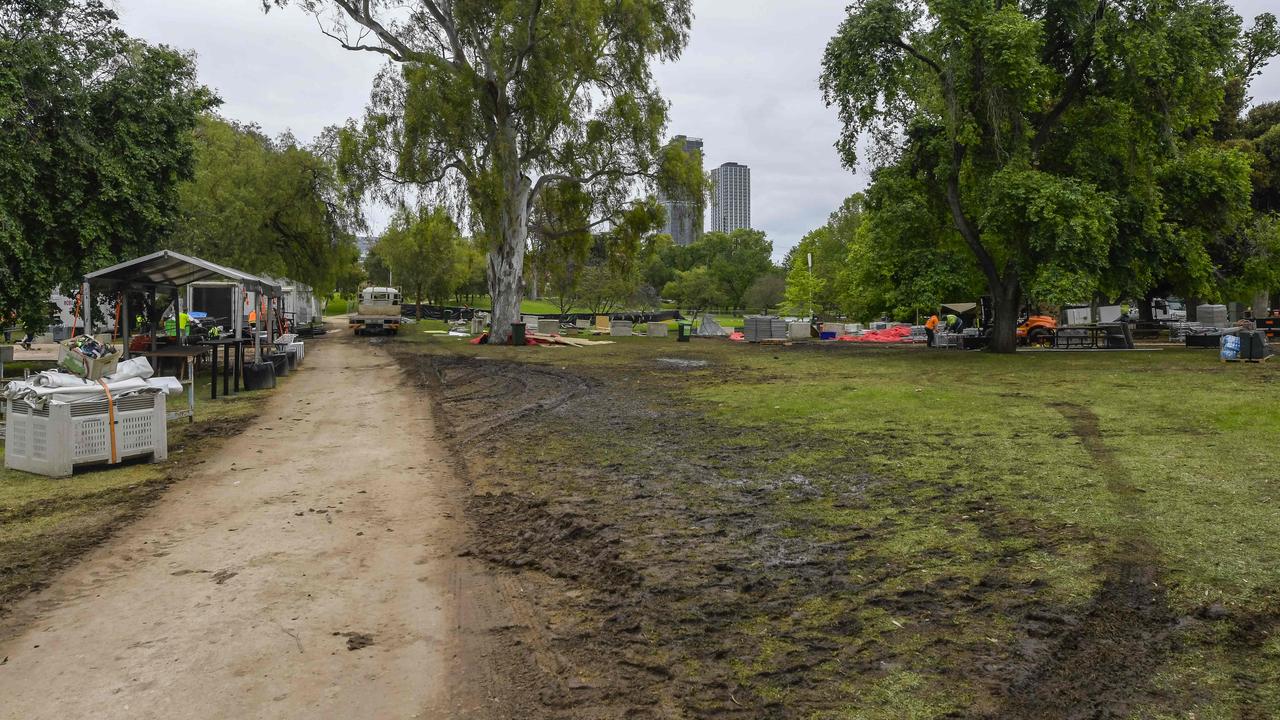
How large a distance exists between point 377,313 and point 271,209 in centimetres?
895

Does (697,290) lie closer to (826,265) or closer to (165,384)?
(826,265)

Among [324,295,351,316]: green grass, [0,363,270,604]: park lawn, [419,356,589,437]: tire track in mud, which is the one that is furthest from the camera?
[324,295,351,316]: green grass

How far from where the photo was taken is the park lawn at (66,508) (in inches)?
203

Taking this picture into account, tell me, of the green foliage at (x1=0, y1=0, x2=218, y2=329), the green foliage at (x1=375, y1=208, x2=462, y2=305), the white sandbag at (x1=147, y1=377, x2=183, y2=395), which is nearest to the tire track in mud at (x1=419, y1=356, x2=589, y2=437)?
the white sandbag at (x1=147, y1=377, x2=183, y2=395)

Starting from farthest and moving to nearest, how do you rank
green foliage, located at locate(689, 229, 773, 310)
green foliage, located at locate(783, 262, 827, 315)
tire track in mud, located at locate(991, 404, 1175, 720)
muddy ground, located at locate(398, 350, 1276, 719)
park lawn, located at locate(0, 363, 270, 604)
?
green foliage, located at locate(689, 229, 773, 310) < green foliage, located at locate(783, 262, 827, 315) < park lawn, located at locate(0, 363, 270, 604) < muddy ground, located at locate(398, 350, 1276, 719) < tire track in mud, located at locate(991, 404, 1175, 720)

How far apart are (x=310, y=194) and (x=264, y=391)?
2173 centimetres

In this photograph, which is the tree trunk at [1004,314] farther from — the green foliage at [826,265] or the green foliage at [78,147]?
the green foliage at [826,265]

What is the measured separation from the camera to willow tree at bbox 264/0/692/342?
28.1 m

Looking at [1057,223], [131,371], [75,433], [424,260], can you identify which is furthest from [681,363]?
[424,260]

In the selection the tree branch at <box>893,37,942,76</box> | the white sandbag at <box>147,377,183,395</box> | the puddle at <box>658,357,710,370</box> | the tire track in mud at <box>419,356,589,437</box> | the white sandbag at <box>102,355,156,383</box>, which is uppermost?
the tree branch at <box>893,37,942,76</box>

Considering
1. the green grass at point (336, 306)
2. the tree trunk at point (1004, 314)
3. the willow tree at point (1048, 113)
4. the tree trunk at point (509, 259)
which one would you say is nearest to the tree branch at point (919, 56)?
the willow tree at point (1048, 113)

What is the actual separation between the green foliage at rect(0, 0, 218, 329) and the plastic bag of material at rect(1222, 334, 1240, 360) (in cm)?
2548

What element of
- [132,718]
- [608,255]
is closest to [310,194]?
[608,255]

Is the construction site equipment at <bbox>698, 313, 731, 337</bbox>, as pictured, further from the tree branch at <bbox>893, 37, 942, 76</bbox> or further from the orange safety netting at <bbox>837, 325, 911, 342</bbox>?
the tree branch at <bbox>893, 37, 942, 76</bbox>
